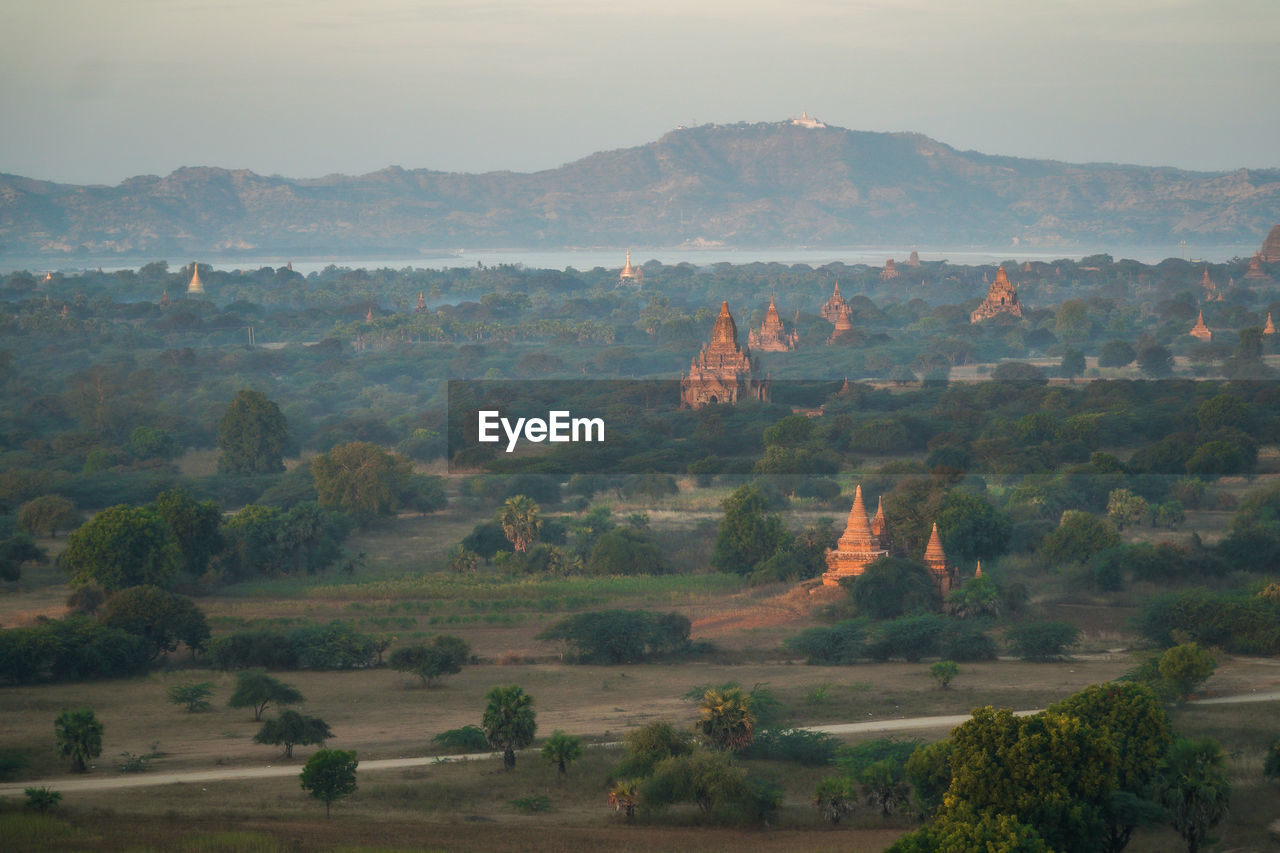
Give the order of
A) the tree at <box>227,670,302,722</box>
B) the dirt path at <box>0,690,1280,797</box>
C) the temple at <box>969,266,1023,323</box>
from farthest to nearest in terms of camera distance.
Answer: the temple at <box>969,266,1023,323</box> < the tree at <box>227,670,302,722</box> < the dirt path at <box>0,690,1280,797</box>

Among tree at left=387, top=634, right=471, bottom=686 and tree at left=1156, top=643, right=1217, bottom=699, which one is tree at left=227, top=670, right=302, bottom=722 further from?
tree at left=1156, top=643, right=1217, bottom=699

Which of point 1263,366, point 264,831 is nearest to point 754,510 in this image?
point 264,831

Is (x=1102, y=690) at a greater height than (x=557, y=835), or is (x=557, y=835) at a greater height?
(x=1102, y=690)

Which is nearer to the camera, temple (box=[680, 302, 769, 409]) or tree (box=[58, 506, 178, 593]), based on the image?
tree (box=[58, 506, 178, 593])

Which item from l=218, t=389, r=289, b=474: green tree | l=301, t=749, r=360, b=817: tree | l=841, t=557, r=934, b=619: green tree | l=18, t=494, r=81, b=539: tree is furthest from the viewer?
l=218, t=389, r=289, b=474: green tree

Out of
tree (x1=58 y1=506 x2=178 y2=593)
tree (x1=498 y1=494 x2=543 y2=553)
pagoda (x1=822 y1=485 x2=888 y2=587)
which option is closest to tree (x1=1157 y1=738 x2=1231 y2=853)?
pagoda (x1=822 y1=485 x2=888 y2=587)

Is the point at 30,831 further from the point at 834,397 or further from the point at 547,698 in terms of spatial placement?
the point at 834,397
